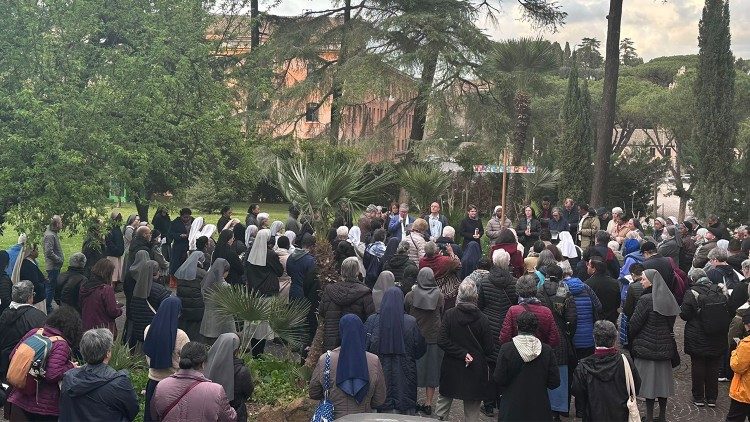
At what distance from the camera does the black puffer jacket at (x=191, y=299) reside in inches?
435

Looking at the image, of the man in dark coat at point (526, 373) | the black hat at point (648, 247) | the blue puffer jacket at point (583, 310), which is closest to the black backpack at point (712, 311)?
the blue puffer jacket at point (583, 310)

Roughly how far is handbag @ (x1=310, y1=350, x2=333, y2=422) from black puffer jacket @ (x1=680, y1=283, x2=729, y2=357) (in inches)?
206

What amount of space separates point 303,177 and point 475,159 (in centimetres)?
1828

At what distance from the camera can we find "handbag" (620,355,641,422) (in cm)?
730

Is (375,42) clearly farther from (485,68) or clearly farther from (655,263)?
(655,263)

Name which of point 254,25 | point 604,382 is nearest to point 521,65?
point 254,25

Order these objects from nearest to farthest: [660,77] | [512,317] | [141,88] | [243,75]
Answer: [512,317] → [141,88] → [243,75] → [660,77]

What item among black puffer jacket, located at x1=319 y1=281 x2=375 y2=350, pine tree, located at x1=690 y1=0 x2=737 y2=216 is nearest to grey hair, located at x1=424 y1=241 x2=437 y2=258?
black puffer jacket, located at x1=319 y1=281 x2=375 y2=350

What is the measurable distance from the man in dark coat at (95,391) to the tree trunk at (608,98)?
1988cm

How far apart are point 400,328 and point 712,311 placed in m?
4.30

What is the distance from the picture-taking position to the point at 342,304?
941cm

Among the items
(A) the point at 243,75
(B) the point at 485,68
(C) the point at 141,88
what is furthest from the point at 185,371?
(B) the point at 485,68

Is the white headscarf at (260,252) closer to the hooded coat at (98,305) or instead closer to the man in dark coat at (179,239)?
the hooded coat at (98,305)

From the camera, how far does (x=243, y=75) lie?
26656 millimetres
